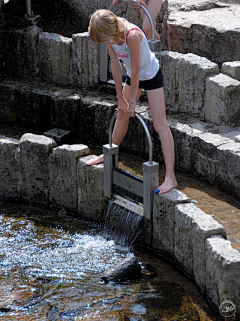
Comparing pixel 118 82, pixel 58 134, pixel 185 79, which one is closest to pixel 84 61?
pixel 58 134

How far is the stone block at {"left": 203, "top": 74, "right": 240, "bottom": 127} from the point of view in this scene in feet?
18.4

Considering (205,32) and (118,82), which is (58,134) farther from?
(205,32)

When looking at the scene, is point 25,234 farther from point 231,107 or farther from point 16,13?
point 16,13

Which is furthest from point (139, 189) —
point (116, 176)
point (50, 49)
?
point (50, 49)

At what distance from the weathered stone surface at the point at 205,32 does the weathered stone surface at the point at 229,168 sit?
2379 mm

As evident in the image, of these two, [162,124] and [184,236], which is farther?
[162,124]

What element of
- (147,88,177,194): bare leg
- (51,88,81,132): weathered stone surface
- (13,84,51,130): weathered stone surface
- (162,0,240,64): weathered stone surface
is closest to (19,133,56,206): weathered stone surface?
(51,88,81,132): weathered stone surface

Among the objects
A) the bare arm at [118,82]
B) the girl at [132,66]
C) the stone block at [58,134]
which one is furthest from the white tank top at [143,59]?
the stone block at [58,134]

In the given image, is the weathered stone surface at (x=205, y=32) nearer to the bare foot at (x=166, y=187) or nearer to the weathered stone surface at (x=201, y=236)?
the bare foot at (x=166, y=187)

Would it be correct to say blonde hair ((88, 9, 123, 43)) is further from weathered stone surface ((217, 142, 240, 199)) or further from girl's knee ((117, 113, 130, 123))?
weathered stone surface ((217, 142, 240, 199))

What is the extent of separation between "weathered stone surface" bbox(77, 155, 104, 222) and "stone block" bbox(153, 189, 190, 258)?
0.77 m

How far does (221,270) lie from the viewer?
12.2ft

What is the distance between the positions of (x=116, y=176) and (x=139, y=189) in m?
0.34

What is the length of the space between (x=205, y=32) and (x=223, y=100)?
6.80ft
